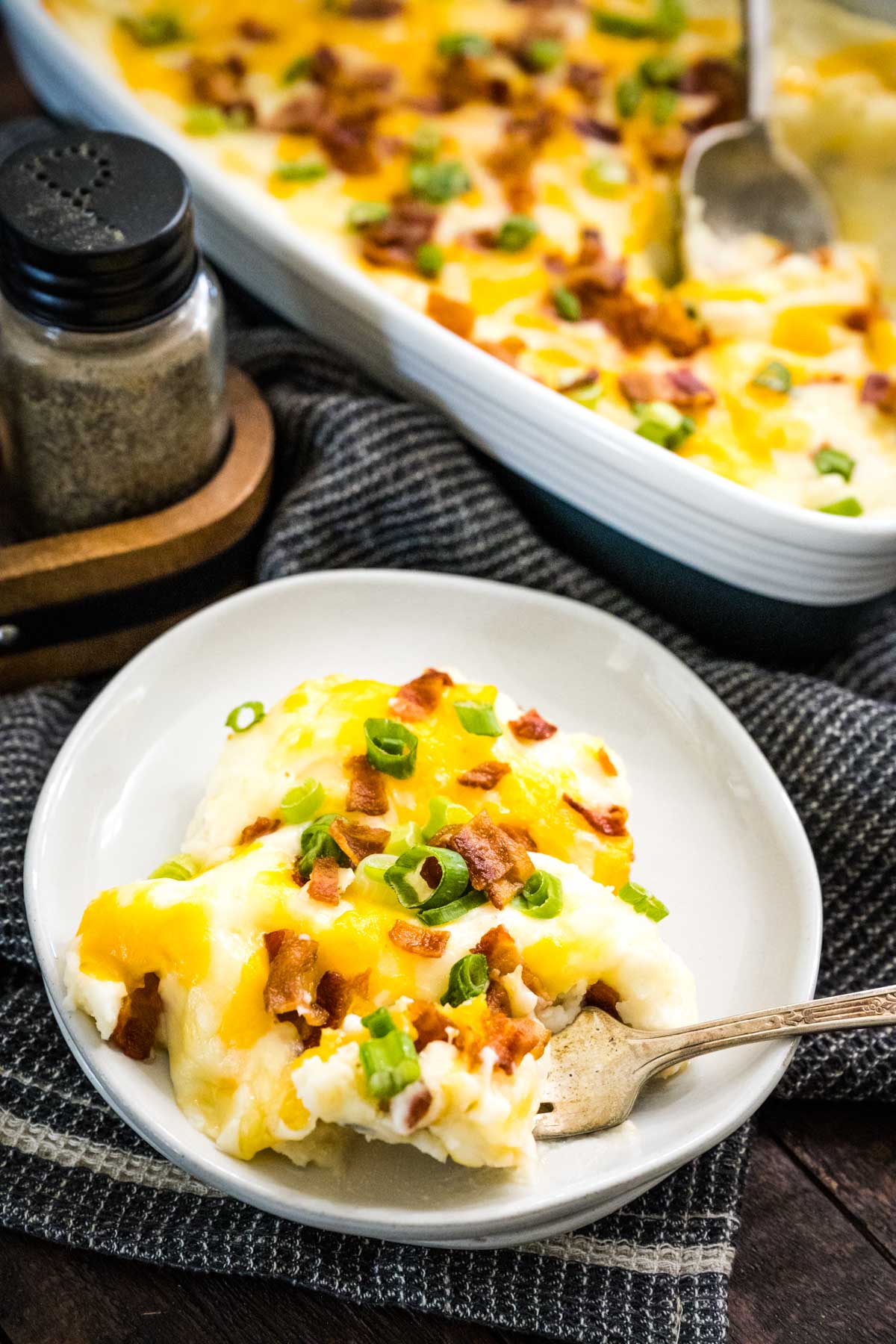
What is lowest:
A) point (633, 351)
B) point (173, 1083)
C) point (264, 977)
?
point (173, 1083)

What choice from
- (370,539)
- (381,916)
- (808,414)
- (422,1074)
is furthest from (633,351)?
(422,1074)

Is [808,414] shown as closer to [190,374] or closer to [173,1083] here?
[190,374]

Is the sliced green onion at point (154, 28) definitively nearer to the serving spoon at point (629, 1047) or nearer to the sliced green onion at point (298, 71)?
the sliced green onion at point (298, 71)

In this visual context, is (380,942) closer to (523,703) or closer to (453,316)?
(523,703)

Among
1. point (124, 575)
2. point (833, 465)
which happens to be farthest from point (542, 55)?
point (124, 575)

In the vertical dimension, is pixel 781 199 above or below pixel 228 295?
above
